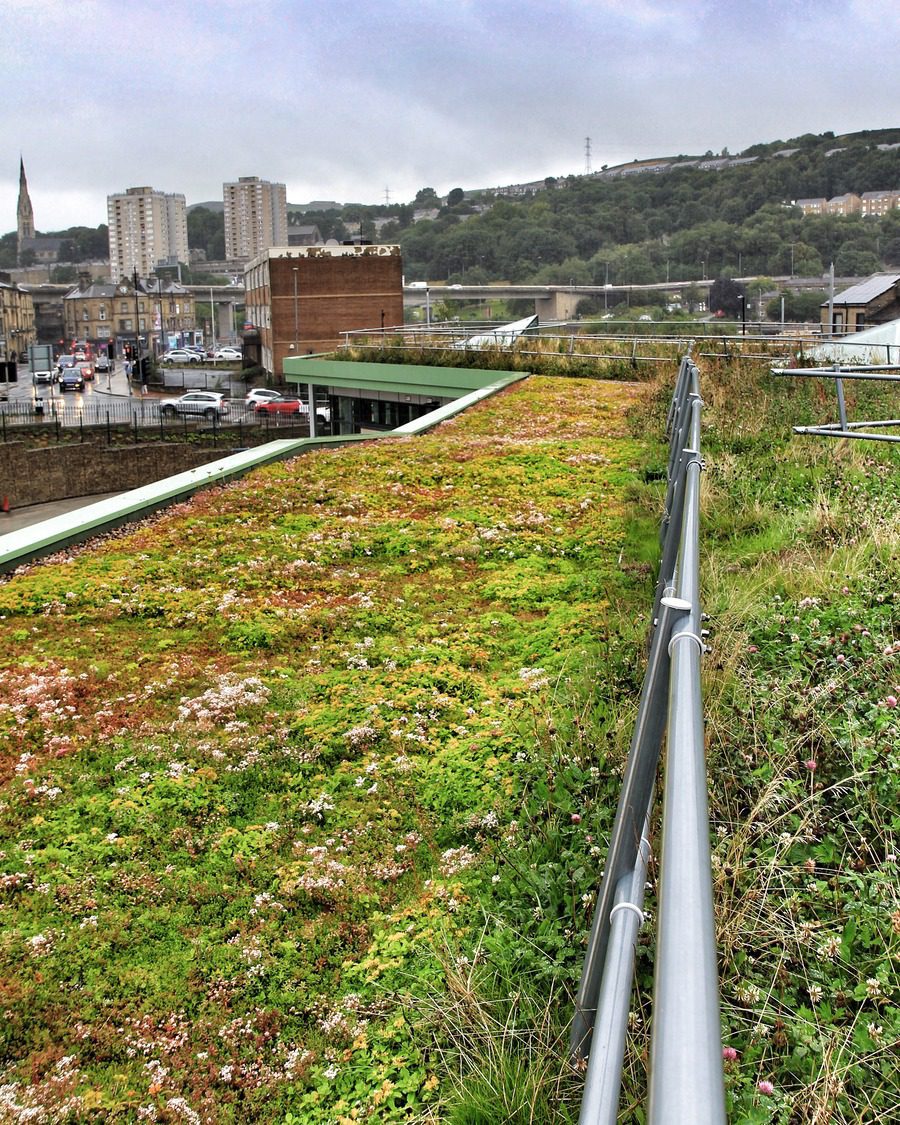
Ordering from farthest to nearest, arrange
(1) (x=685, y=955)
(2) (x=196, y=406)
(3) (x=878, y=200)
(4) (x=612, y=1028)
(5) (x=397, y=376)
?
(3) (x=878, y=200), (2) (x=196, y=406), (5) (x=397, y=376), (4) (x=612, y=1028), (1) (x=685, y=955)

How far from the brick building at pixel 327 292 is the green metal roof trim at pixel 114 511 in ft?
226

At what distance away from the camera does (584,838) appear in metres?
4.57

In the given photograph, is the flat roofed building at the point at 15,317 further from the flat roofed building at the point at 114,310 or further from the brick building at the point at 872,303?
the brick building at the point at 872,303

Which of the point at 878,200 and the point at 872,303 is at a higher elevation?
the point at 878,200

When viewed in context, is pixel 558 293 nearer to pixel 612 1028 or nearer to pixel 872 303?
pixel 872 303

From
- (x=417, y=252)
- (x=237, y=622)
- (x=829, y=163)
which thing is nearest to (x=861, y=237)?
(x=829, y=163)

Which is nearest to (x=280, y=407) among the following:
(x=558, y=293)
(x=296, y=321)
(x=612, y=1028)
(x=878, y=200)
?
(x=296, y=321)

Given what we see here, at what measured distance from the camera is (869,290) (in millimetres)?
54344

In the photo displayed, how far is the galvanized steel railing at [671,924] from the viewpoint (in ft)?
3.82

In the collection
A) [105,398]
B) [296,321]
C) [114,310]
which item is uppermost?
[114,310]

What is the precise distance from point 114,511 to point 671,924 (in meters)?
11.1

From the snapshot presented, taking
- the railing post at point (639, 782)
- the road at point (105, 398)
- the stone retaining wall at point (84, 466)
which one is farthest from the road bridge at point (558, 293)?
the railing post at point (639, 782)

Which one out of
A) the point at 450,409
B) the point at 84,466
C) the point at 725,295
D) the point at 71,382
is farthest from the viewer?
the point at 725,295

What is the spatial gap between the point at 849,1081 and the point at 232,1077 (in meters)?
2.14
